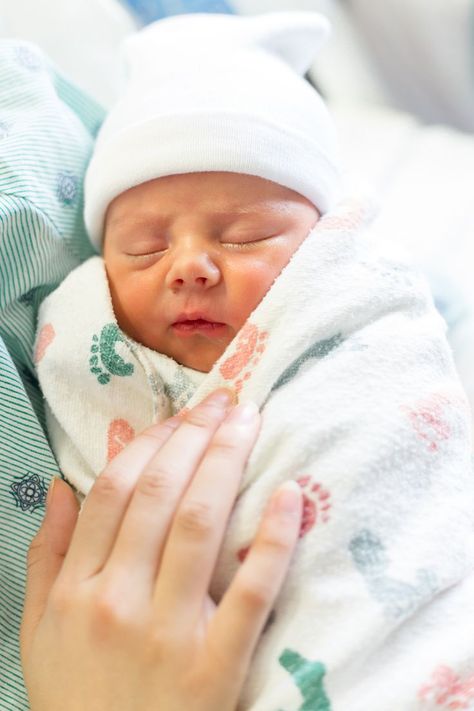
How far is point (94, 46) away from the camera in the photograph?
136 cm

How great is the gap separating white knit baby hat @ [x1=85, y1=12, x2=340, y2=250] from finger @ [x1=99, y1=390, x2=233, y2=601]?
1.29ft

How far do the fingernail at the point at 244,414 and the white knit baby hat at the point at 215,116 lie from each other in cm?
34

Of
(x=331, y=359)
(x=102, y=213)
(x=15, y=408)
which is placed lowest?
(x=15, y=408)

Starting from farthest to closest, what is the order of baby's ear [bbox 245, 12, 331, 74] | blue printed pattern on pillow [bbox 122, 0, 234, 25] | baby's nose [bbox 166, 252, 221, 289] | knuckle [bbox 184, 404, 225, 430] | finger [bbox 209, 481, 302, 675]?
blue printed pattern on pillow [bbox 122, 0, 234, 25]
baby's ear [bbox 245, 12, 331, 74]
baby's nose [bbox 166, 252, 221, 289]
knuckle [bbox 184, 404, 225, 430]
finger [bbox 209, 481, 302, 675]

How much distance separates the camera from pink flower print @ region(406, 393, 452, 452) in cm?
77

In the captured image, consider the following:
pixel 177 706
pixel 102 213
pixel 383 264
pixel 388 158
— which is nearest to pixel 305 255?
pixel 383 264

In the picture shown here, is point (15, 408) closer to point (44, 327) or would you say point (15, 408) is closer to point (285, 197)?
point (44, 327)

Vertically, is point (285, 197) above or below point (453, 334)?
above

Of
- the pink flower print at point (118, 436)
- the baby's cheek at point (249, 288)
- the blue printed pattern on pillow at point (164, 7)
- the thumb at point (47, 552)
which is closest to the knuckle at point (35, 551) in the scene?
the thumb at point (47, 552)

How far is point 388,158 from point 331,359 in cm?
83

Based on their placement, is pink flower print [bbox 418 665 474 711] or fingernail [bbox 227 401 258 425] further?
fingernail [bbox 227 401 258 425]

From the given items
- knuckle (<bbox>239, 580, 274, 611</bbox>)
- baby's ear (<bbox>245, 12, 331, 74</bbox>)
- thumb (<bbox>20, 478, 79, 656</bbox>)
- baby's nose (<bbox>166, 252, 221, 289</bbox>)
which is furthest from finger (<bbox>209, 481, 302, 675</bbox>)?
baby's ear (<bbox>245, 12, 331, 74</bbox>)

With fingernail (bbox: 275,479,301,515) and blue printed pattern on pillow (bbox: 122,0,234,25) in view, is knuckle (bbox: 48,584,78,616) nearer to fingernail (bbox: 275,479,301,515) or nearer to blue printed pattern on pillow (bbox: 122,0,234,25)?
fingernail (bbox: 275,479,301,515)

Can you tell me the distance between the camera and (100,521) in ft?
2.30
